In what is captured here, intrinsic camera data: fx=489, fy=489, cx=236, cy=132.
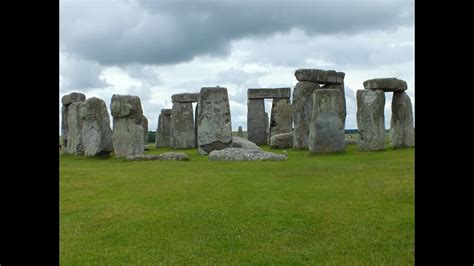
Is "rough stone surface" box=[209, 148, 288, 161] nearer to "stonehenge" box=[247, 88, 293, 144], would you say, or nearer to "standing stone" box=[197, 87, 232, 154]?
"standing stone" box=[197, 87, 232, 154]

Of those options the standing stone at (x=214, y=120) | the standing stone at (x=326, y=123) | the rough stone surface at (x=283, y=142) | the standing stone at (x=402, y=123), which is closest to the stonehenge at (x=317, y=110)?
the standing stone at (x=326, y=123)

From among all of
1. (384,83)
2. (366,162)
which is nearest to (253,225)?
(366,162)

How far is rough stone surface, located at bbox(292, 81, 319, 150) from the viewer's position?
785 inches

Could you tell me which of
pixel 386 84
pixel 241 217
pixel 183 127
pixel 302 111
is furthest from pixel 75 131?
pixel 241 217

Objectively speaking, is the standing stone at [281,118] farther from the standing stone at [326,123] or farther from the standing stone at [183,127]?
the standing stone at [326,123]

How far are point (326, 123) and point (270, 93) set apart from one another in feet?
37.9

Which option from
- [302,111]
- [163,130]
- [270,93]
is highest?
[270,93]

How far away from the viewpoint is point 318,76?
66.5ft

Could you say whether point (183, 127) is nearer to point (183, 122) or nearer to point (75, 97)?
point (183, 122)

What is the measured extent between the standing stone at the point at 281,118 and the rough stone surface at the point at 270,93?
0.30 metres

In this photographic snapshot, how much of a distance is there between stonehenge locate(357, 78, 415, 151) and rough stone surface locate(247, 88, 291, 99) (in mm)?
9466

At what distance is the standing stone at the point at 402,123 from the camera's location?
1777 cm
